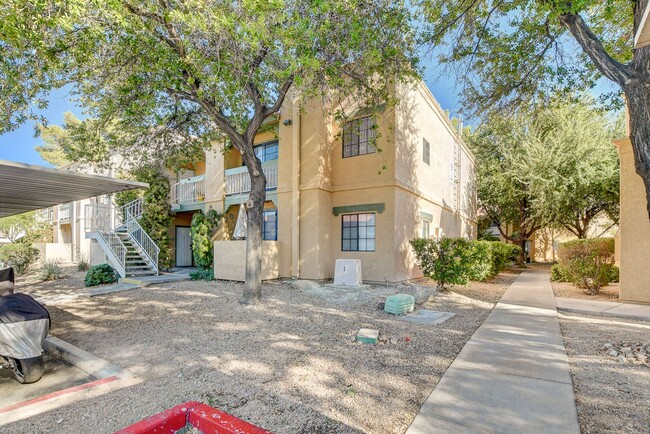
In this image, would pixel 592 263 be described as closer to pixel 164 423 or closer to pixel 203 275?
pixel 164 423

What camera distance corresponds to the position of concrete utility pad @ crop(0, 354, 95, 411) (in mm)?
3763

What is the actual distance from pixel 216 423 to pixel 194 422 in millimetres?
200

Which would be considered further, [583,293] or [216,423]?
[583,293]

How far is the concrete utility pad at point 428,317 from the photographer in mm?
6560

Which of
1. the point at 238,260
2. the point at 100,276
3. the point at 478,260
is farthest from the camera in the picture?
the point at 238,260

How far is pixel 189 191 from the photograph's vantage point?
16.3 metres

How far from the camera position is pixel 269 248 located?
11.6m

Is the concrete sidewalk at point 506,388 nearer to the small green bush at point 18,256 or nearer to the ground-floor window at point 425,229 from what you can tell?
the ground-floor window at point 425,229

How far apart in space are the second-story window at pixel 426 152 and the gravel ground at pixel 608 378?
8.51m

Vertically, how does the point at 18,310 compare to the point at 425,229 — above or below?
below

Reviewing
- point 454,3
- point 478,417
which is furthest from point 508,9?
point 478,417

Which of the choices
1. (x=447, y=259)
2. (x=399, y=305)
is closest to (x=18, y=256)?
(x=399, y=305)

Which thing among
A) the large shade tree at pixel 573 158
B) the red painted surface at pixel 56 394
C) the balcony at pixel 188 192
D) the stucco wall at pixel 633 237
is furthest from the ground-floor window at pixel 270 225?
the large shade tree at pixel 573 158

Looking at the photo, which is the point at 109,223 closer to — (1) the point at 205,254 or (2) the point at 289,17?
(1) the point at 205,254
